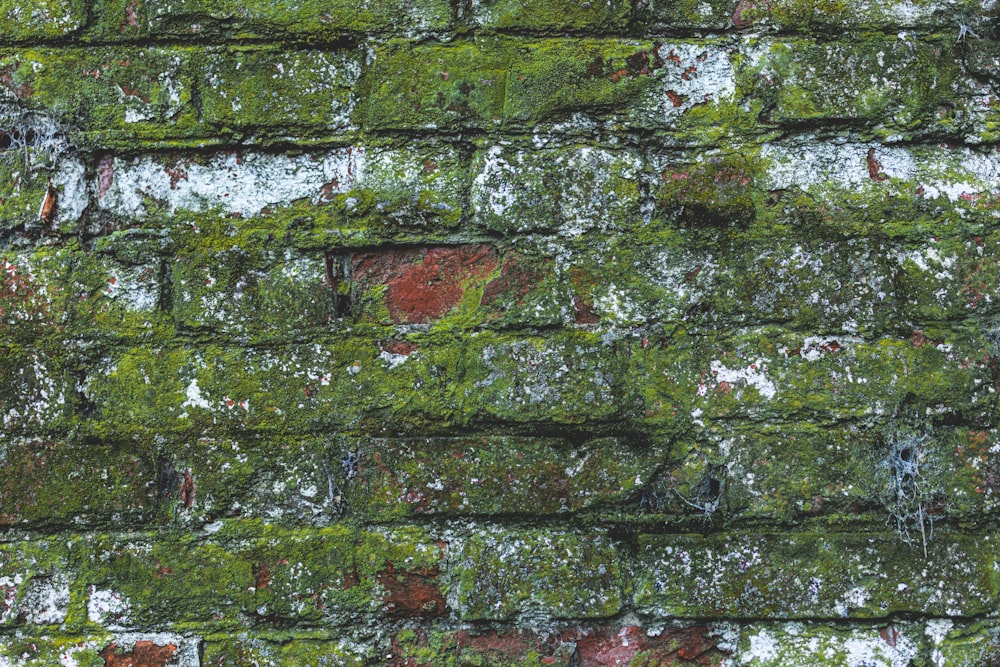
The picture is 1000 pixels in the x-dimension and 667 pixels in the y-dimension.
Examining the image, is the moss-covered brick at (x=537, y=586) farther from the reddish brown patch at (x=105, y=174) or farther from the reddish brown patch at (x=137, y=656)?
the reddish brown patch at (x=105, y=174)

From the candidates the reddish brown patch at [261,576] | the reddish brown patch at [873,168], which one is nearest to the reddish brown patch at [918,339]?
the reddish brown patch at [873,168]

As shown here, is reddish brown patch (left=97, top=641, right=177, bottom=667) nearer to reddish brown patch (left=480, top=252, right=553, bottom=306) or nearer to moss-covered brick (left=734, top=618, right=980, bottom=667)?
reddish brown patch (left=480, top=252, right=553, bottom=306)

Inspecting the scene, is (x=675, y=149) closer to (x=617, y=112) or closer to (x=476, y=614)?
(x=617, y=112)

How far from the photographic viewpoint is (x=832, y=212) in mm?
1163

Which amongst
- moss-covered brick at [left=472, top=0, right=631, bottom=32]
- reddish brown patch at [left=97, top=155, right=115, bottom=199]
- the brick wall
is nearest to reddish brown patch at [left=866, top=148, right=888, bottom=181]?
the brick wall

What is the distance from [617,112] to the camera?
3.84 ft

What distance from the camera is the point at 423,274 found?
116 centimetres

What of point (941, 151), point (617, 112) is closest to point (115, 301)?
point (617, 112)

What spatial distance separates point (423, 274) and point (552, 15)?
→ 0.47 metres

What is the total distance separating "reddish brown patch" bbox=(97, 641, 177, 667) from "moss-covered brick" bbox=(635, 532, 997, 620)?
745 mm

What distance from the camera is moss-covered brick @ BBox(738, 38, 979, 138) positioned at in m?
1.17

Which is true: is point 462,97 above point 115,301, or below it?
above

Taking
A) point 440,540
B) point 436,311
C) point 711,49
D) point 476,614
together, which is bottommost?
point 476,614

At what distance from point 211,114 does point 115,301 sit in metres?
0.33
